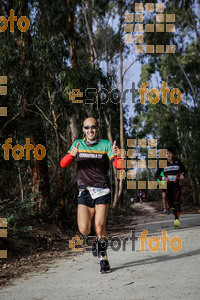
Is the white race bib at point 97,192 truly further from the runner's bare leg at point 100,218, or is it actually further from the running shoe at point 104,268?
the running shoe at point 104,268

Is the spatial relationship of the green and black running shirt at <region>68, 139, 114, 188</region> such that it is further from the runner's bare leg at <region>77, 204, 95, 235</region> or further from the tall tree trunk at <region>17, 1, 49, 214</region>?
the tall tree trunk at <region>17, 1, 49, 214</region>

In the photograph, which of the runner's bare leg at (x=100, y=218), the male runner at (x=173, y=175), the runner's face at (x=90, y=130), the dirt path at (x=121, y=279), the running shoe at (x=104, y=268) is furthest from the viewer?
the male runner at (x=173, y=175)

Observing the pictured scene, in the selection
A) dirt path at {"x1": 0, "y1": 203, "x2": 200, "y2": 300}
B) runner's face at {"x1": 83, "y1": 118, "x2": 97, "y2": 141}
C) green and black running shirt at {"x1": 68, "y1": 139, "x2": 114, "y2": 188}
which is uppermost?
runner's face at {"x1": 83, "y1": 118, "x2": 97, "y2": 141}

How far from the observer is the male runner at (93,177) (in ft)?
15.8

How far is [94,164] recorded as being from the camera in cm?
488

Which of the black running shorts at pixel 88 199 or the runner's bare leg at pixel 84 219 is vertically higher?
the black running shorts at pixel 88 199

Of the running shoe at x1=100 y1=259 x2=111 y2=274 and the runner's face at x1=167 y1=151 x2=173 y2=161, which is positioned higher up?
the runner's face at x1=167 y1=151 x2=173 y2=161

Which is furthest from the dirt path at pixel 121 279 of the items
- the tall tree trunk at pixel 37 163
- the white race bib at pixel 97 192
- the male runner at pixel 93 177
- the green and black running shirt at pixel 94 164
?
the tall tree trunk at pixel 37 163

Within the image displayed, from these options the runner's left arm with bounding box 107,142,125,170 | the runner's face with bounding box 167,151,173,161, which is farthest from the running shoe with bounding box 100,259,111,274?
the runner's face with bounding box 167,151,173,161

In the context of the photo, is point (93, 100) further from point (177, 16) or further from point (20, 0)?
point (177, 16)

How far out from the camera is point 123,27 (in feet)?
59.5

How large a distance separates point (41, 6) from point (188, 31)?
13109 mm

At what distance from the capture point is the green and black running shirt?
4.84 meters

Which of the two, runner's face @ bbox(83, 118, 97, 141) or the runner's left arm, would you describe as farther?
runner's face @ bbox(83, 118, 97, 141)
